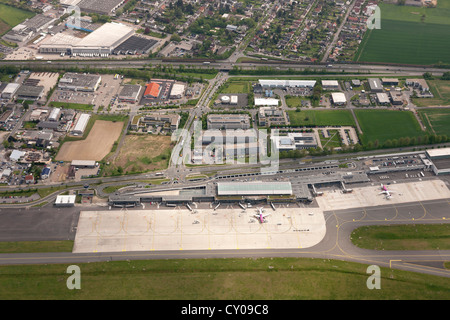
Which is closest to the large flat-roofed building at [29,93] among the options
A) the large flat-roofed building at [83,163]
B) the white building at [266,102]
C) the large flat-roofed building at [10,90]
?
the large flat-roofed building at [10,90]

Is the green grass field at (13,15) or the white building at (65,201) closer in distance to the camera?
the white building at (65,201)

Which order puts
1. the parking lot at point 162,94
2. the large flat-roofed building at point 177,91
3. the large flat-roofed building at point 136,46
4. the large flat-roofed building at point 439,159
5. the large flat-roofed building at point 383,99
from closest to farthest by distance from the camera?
the large flat-roofed building at point 439,159
the large flat-roofed building at point 383,99
the parking lot at point 162,94
the large flat-roofed building at point 177,91
the large flat-roofed building at point 136,46

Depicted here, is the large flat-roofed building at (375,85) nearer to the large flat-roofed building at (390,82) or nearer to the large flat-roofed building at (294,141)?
the large flat-roofed building at (390,82)

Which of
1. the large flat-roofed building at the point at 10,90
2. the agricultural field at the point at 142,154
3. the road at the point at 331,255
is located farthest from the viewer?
the large flat-roofed building at the point at 10,90

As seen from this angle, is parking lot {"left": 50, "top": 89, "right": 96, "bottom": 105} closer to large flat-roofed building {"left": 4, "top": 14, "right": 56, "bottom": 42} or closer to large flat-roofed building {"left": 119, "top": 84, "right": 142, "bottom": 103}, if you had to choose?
large flat-roofed building {"left": 119, "top": 84, "right": 142, "bottom": 103}

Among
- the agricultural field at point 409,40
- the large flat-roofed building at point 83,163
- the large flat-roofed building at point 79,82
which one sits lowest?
the large flat-roofed building at point 83,163

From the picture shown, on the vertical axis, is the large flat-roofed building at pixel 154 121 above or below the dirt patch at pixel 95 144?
above

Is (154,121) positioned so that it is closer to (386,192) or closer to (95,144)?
(95,144)
